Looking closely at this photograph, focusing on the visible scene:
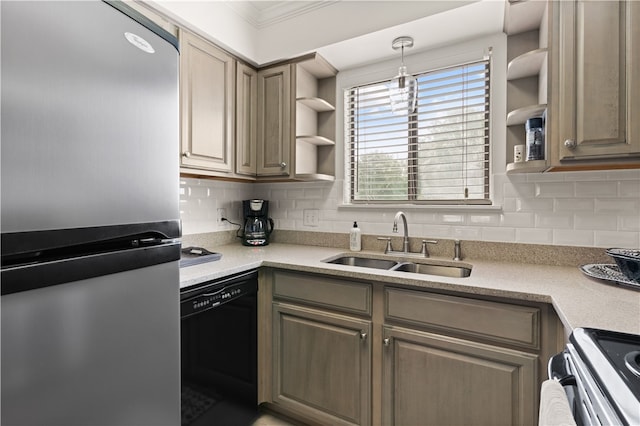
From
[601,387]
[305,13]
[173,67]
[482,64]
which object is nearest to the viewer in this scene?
[601,387]

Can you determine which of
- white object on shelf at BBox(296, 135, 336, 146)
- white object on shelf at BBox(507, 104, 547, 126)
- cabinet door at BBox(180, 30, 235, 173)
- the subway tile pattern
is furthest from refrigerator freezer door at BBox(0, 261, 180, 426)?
white object on shelf at BBox(507, 104, 547, 126)

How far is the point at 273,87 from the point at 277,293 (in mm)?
1421

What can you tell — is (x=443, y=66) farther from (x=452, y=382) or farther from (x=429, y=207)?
(x=452, y=382)

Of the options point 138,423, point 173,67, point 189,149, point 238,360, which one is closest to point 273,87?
point 189,149

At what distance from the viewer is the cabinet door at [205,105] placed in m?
1.76

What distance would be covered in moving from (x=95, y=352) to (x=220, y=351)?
2.77 ft

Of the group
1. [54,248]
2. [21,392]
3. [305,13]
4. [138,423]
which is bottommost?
[138,423]

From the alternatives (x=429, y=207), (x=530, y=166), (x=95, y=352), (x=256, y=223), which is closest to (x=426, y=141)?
(x=429, y=207)

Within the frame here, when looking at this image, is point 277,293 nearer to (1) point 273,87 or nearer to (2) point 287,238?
(2) point 287,238

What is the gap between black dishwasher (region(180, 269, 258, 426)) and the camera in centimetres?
132

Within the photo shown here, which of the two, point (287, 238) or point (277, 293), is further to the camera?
point (287, 238)

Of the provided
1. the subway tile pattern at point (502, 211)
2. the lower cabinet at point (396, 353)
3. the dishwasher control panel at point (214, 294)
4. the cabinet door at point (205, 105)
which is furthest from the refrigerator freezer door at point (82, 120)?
the subway tile pattern at point (502, 211)

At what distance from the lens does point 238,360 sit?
1.64 meters

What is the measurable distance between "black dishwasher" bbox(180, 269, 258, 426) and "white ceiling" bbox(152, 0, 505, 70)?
1.48 meters
